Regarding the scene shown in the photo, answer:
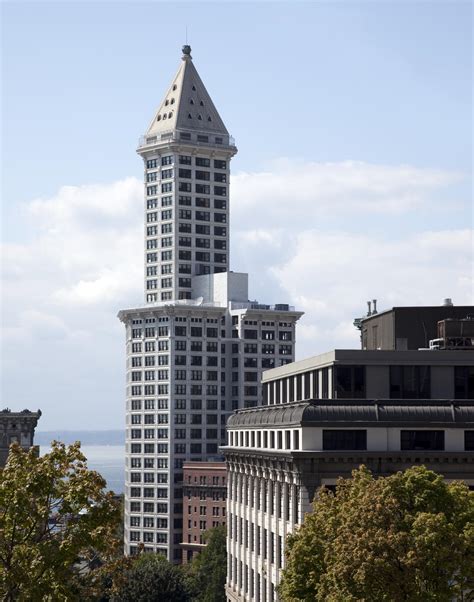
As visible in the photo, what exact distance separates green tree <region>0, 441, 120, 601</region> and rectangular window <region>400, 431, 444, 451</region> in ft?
140

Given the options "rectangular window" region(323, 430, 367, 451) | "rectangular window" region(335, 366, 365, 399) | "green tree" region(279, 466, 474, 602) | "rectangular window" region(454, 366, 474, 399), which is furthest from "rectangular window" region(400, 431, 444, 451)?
"green tree" region(279, 466, 474, 602)

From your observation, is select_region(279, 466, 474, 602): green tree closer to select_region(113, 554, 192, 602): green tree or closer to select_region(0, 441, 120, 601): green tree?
select_region(0, 441, 120, 601): green tree

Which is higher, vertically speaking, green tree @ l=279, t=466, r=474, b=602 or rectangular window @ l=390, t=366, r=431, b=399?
rectangular window @ l=390, t=366, r=431, b=399

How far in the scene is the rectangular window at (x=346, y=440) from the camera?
105 metres

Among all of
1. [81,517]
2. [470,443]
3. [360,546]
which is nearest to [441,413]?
[470,443]

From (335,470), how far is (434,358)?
54.6 feet

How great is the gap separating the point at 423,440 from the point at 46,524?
1799 inches

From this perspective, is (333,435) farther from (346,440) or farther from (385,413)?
(385,413)

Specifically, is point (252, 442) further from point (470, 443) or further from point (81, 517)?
point (81, 517)

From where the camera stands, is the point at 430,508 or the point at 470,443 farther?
the point at 470,443

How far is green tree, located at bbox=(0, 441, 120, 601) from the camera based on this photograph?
63.2 metres

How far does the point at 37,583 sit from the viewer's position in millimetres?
62844

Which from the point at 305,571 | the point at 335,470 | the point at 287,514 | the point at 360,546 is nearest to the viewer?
the point at 360,546

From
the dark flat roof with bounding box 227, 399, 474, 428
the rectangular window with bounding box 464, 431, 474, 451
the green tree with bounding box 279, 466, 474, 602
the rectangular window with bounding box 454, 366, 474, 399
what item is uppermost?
the rectangular window with bounding box 454, 366, 474, 399
